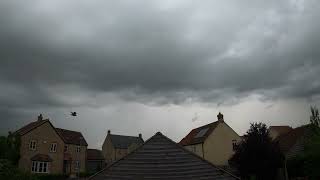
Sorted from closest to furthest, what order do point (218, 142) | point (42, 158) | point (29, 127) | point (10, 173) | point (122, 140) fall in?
point (10, 173)
point (218, 142)
point (42, 158)
point (29, 127)
point (122, 140)

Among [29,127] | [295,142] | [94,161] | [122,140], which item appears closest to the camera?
[295,142]

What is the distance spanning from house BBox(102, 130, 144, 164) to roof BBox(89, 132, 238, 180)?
67526 mm

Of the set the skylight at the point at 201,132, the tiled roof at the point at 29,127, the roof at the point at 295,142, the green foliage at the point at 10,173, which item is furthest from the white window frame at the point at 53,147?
the green foliage at the point at 10,173

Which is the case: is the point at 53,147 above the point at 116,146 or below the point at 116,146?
below

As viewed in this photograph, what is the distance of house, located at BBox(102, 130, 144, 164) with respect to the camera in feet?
294

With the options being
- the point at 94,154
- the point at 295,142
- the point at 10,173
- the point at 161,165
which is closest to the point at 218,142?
the point at 295,142

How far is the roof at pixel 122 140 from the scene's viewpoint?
91.1m

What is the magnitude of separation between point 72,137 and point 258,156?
48136 mm

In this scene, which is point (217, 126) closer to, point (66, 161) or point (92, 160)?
point (66, 161)

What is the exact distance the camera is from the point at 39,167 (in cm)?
6278

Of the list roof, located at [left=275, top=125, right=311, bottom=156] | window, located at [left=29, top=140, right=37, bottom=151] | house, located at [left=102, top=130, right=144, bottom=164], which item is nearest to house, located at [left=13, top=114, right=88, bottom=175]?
window, located at [left=29, top=140, right=37, bottom=151]

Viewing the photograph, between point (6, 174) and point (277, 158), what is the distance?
89.4ft

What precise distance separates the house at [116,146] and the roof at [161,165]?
67.5m

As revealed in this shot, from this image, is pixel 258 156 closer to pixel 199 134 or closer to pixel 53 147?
pixel 199 134
